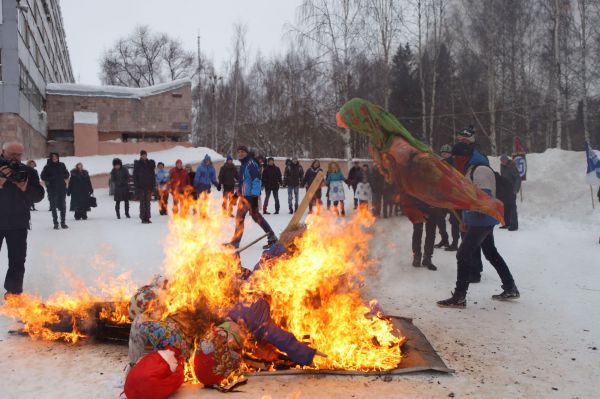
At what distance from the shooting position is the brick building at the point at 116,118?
3062cm

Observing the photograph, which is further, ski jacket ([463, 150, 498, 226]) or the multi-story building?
the multi-story building

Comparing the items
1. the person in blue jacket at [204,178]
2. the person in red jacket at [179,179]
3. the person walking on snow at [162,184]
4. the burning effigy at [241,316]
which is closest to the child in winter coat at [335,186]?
the person in blue jacket at [204,178]

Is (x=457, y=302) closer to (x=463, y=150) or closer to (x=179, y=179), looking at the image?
(x=463, y=150)

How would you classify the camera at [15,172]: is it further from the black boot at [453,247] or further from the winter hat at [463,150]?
the black boot at [453,247]

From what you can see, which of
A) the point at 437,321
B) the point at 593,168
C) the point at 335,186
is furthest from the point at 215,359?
the point at 593,168

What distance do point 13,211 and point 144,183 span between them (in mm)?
7218

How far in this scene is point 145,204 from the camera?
12.5 m

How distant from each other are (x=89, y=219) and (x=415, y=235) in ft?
31.6

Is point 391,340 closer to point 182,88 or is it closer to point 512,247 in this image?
point 512,247

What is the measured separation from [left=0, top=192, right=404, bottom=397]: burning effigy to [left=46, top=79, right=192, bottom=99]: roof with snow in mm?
30031

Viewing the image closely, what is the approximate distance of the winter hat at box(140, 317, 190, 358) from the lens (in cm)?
356

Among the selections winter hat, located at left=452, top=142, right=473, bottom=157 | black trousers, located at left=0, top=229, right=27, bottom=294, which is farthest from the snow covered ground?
winter hat, located at left=452, top=142, right=473, bottom=157

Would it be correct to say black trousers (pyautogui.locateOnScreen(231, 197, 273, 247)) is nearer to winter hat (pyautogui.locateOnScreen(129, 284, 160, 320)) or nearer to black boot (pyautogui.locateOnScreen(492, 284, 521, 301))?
black boot (pyautogui.locateOnScreen(492, 284, 521, 301))

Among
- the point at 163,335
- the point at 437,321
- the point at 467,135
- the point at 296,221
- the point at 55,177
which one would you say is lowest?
the point at 437,321
